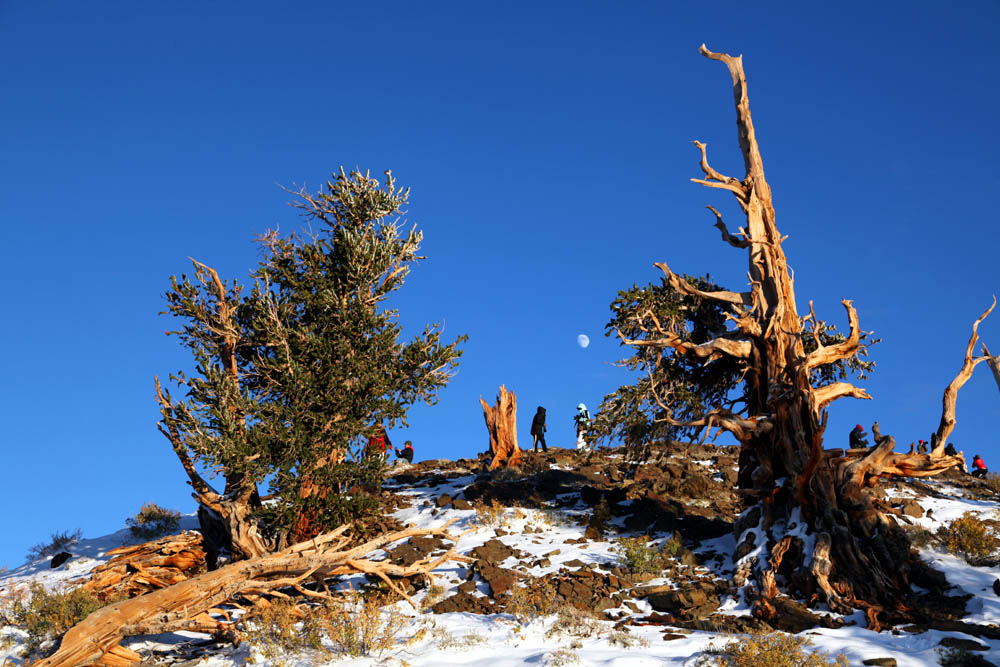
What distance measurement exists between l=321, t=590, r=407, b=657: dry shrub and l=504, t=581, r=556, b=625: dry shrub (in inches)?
78.9

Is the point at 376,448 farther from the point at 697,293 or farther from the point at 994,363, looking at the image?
the point at 994,363

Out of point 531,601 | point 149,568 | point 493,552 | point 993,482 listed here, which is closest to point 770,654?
point 531,601

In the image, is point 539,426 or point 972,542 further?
point 539,426

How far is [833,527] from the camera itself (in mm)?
14797

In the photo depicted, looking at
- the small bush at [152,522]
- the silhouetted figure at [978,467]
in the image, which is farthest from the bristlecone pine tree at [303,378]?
the silhouetted figure at [978,467]

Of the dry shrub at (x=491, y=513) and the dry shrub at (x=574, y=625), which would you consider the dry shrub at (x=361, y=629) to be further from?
the dry shrub at (x=491, y=513)

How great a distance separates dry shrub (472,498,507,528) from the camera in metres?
19.1

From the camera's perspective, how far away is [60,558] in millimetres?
20656

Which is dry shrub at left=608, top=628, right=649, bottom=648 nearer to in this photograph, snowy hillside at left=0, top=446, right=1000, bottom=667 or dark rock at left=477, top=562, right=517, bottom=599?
snowy hillside at left=0, top=446, right=1000, bottom=667

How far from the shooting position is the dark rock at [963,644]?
11.1 meters

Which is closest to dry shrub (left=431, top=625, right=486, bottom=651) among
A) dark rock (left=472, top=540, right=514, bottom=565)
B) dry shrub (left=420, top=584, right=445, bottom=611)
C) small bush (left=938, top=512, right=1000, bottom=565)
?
dry shrub (left=420, top=584, right=445, bottom=611)

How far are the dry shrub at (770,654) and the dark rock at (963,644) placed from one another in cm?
169

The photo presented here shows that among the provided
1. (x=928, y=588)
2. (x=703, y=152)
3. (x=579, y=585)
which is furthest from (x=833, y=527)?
(x=703, y=152)

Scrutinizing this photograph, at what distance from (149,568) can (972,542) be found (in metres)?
17.7
